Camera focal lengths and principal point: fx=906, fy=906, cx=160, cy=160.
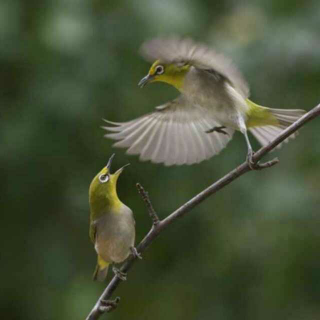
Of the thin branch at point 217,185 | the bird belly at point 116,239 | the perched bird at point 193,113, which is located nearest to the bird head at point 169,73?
the perched bird at point 193,113

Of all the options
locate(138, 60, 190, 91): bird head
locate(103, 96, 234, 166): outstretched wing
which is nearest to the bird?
locate(103, 96, 234, 166): outstretched wing

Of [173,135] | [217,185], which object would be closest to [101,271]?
[173,135]

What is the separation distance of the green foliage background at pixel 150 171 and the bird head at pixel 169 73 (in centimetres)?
140

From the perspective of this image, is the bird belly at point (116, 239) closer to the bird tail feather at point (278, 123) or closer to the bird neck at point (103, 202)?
the bird neck at point (103, 202)

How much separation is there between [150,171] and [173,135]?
1192 millimetres

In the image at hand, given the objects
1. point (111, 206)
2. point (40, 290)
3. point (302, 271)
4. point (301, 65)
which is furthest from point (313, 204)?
point (40, 290)

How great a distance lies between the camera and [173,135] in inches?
181

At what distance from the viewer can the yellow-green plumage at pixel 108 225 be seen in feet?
12.9

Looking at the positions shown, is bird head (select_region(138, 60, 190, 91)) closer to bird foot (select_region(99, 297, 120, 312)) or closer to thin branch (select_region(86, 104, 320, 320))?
thin branch (select_region(86, 104, 320, 320))

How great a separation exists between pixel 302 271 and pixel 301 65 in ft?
4.06

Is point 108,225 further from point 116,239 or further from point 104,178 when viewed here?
point 104,178

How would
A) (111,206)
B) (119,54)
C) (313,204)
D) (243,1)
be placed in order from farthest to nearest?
(243,1) → (119,54) → (313,204) → (111,206)

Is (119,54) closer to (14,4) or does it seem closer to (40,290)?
(14,4)

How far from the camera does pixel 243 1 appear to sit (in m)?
6.07
